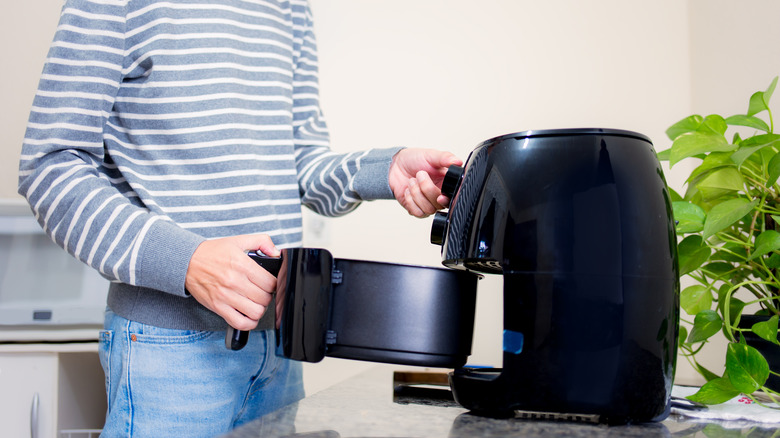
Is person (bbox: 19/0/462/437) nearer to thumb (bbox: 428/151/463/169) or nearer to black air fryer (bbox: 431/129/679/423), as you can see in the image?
thumb (bbox: 428/151/463/169)

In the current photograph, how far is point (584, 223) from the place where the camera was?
41cm

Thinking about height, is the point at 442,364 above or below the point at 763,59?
below

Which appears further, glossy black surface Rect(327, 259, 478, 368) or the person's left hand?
the person's left hand

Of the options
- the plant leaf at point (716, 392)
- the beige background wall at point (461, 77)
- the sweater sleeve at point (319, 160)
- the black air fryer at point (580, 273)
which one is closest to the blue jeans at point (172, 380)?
the sweater sleeve at point (319, 160)

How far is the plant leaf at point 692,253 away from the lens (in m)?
0.56

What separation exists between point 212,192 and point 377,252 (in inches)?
38.0

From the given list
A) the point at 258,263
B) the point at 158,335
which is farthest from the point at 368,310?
the point at 158,335

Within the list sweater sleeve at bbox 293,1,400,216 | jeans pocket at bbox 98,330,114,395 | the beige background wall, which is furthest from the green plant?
the beige background wall

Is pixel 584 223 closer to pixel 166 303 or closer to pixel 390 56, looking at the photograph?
pixel 166 303

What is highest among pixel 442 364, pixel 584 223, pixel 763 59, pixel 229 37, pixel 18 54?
pixel 18 54

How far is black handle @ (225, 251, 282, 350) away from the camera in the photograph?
495 mm

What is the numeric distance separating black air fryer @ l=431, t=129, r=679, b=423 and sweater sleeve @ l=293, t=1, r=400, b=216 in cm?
31

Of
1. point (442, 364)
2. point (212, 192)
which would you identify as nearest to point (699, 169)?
point (442, 364)

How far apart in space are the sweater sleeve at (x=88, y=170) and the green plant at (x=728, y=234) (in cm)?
50
